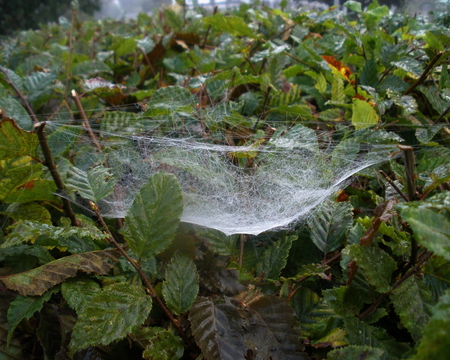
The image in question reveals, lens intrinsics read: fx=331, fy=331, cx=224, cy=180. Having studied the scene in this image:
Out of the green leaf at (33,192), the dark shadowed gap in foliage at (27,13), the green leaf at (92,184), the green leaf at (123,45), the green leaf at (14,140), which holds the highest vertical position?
the dark shadowed gap in foliage at (27,13)

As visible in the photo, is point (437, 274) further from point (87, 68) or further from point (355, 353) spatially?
point (87, 68)

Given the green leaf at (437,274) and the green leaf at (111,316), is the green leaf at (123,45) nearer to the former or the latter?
the green leaf at (111,316)

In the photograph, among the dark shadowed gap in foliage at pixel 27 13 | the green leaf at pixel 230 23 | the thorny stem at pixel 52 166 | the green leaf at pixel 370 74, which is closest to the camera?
the thorny stem at pixel 52 166

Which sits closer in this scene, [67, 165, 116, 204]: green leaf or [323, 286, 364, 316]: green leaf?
[323, 286, 364, 316]: green leaf

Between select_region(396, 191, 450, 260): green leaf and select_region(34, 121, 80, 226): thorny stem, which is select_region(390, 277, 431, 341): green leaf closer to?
select_region(396, 191, 450, 260): green leaf

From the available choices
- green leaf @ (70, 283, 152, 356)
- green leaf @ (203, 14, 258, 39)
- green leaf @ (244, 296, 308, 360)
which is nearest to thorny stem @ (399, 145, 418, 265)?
green leaf @ (244, 296, 308, 360)

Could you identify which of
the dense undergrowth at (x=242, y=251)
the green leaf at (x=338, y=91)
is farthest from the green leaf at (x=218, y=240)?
the green leaf at (x=338, y=91)

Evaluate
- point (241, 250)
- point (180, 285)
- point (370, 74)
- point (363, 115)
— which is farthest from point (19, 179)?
point (370, 74)
